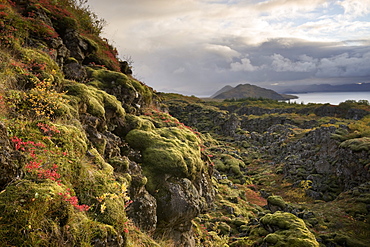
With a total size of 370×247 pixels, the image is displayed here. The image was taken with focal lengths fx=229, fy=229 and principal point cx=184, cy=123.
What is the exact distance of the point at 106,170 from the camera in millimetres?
8406

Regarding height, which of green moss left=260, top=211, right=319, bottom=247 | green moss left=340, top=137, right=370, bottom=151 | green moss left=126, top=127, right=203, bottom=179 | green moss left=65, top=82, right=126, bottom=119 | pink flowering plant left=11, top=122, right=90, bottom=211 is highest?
green moss left=65, top=82, right=126, bottom=119

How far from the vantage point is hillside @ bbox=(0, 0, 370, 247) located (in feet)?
17.3

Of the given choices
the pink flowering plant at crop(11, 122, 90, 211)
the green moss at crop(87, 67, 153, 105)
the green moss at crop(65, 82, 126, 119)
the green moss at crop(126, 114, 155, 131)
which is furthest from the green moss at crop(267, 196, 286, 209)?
the pink flowering plant at crop(11, 122, 90, 211)

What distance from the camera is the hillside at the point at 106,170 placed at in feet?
17.3

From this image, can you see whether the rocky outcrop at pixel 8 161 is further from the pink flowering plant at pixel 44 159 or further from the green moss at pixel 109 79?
Answer: the green moss at pixel 109 79

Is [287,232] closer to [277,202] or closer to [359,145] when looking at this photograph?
[277,202]

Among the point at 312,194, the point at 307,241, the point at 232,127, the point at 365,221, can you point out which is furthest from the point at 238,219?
the point at 232,127

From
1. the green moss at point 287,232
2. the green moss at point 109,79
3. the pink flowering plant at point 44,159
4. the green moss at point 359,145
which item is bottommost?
the green moss at point 287,232

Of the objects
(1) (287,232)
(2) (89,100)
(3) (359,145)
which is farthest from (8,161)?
(3) (359,145)

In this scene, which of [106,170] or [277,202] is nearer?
[106,170]

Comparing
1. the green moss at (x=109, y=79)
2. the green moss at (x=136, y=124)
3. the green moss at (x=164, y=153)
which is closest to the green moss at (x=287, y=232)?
the green moss at (x=164, y=153)

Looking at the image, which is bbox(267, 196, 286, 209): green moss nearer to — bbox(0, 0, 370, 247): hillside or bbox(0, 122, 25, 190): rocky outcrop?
bbox(0, 0, 370, 247): hillside

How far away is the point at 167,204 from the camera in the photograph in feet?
36.1

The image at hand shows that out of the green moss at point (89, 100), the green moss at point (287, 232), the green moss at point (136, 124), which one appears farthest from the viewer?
the green moss at point (136, 124)
